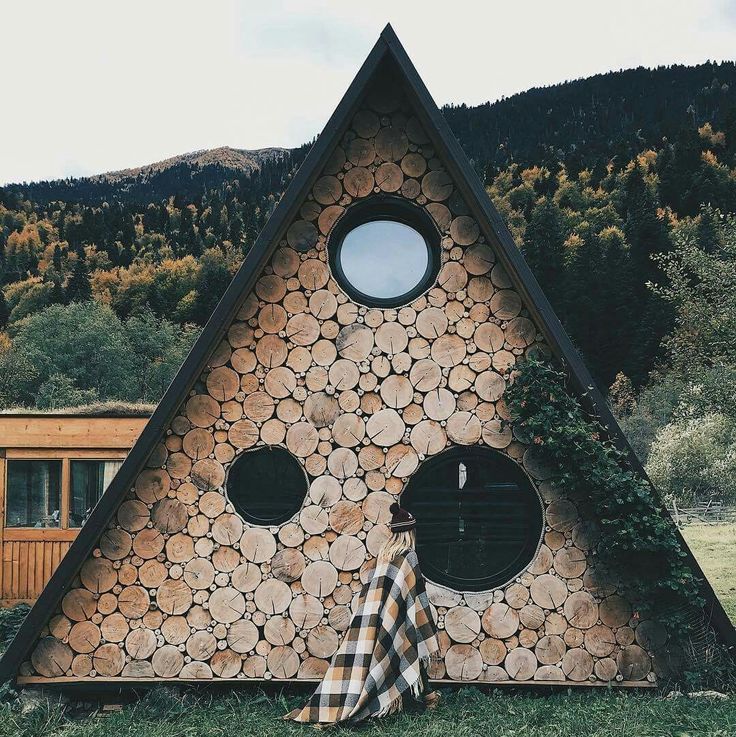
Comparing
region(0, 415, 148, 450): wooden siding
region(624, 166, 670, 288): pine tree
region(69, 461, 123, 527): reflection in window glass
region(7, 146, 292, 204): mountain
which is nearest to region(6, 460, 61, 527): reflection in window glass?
region(69, 461, 123, 527): reflection in window glass

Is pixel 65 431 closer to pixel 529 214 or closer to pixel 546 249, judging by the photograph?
pixel 546 249

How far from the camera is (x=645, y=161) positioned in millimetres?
46812

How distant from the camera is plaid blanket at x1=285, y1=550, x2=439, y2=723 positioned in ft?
18.4

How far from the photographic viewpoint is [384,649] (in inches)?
225

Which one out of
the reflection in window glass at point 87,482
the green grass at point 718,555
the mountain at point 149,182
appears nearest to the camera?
the reflection in window glass at point 87,482

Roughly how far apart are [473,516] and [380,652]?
1442 millimetres

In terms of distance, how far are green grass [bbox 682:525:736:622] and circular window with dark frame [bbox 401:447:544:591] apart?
5.96 metres

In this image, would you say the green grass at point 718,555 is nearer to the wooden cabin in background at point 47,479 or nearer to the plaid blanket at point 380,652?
the plaid blanket at point 380,652

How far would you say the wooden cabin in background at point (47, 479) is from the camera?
10.4 metres

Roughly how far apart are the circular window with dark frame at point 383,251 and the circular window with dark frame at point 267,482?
1.71 meters

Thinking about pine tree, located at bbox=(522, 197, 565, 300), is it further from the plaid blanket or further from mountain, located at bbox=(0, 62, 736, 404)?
the plaid blanket

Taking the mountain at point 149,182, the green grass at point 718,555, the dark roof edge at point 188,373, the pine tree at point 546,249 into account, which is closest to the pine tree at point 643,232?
the pine tree at point 546,249

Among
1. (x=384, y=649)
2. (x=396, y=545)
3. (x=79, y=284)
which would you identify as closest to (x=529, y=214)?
(x=79, y=284)

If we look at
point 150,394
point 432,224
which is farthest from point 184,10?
point 150,394
